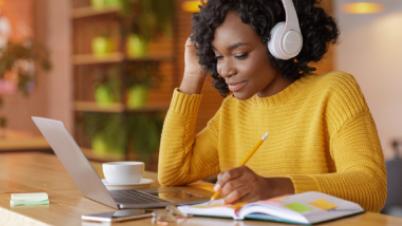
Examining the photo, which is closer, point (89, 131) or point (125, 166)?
point (125, 166)

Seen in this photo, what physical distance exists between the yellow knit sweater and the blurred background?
282 centimetres

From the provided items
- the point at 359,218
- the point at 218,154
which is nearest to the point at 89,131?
the point at 218,154

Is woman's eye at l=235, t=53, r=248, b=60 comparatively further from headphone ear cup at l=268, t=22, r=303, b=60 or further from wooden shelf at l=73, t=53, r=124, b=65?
wooden shelf at l=73, t=53, r=124, b=65

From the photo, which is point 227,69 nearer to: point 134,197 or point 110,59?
point 134,197

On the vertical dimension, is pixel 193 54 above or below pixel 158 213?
above

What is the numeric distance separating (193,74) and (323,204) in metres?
0.76

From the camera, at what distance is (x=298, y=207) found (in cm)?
134

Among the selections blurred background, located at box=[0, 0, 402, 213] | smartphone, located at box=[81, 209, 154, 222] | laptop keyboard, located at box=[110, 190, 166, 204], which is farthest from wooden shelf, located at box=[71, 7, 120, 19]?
smartphone, located at box=[81, 209, 154, 222]

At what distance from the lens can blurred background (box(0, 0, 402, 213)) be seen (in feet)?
17.4

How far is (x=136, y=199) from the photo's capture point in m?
1.64

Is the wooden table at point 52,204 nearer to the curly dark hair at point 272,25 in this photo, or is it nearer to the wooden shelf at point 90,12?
the curly dark hair at point 272,25

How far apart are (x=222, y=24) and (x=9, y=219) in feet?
2.21

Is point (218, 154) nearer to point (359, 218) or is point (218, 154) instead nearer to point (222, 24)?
point (222, 24)

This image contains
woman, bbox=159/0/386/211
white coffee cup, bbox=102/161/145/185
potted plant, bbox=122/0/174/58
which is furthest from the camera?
potted plant, bbox=122/0/174/58
